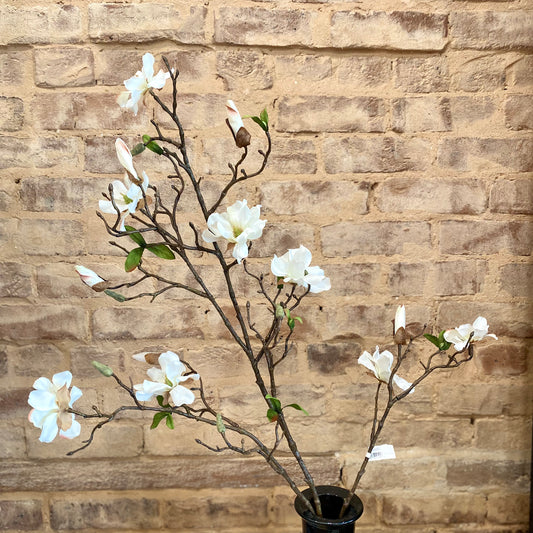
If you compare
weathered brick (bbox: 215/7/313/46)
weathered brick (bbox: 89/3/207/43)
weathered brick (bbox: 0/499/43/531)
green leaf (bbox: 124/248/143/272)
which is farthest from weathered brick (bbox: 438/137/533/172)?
weathered brick (bbox: 0/499/43/531)

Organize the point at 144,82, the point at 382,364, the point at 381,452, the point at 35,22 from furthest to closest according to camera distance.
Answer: the point at 35,22 → the point at 381,452 → the point at 382,364 → the point at 144,82

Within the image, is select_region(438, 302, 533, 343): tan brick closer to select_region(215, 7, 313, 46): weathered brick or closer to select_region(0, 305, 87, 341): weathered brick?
select_region(215, 7, 313, 46): weathered brick

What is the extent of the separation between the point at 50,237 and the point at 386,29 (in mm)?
837

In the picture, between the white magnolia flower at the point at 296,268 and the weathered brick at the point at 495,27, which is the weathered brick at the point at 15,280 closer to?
the white magnolia flower at the point at 296,268

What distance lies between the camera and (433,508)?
129cm

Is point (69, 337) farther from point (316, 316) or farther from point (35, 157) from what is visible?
point (316, 316)

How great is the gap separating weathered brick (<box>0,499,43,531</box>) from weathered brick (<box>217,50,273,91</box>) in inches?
40.9

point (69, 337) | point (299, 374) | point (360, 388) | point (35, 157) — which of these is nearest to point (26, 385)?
point (69, 337)

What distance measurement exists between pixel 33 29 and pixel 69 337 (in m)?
0.65

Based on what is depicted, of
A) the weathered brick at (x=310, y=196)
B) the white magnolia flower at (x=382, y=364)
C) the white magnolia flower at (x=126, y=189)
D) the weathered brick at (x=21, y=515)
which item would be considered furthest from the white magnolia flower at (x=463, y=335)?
the weathered brick at (x=21, y=515)

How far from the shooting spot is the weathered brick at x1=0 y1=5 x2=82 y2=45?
3.69 ft

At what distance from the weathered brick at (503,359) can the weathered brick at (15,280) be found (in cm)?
101

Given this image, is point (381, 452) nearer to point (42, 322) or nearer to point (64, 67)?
point (42, 322)

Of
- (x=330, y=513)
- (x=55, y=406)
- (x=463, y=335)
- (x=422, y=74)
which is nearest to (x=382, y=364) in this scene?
(x=463, y=335)
